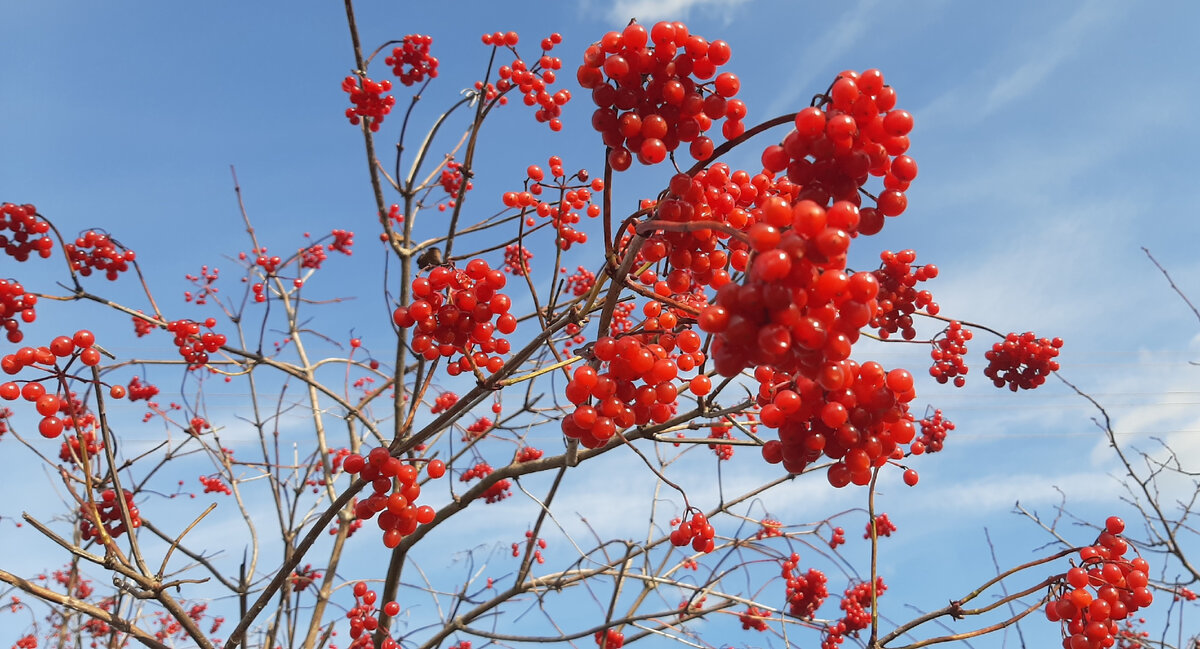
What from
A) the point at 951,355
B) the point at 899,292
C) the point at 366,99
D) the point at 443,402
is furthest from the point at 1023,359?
the point at 366,99

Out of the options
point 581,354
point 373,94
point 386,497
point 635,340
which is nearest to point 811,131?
point 635,340

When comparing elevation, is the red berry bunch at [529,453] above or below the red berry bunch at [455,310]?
above

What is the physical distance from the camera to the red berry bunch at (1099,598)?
5.34ft

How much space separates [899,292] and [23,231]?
13.4 ft

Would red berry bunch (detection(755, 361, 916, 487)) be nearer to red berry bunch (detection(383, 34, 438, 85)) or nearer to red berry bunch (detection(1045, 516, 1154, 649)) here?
red berry bunch (detection(1045, 516, 1154, 649))

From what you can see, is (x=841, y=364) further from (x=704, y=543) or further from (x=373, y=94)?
(x=373, y=94)

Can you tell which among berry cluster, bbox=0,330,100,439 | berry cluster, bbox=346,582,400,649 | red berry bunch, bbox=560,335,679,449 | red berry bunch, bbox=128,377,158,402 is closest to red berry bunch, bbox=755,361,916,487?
red berry bunch, bbox=560,335,679,449

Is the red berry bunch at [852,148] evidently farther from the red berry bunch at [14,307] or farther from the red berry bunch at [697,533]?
the red berry bunch at [14,307]

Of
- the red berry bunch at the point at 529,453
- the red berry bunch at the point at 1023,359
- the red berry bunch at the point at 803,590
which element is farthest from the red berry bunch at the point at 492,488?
the red berry bunch at the point at 1023,359

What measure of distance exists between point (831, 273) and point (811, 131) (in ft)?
0.85

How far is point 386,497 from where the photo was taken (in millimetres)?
1671

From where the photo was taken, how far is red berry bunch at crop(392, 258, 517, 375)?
68.9 inches

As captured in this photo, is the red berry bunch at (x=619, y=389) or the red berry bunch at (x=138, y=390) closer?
the red berry bunch at (x=619, y=389)

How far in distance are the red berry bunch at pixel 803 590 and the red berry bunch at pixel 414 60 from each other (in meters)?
3.90
